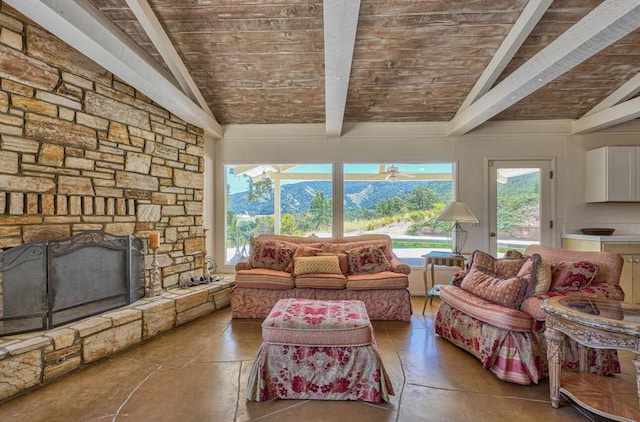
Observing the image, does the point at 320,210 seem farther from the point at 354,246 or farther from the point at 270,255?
the point at 270,255

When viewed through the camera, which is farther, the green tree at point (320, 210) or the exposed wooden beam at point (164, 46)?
the green tree at point (320, 210)

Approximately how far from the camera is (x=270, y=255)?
3.86 metres

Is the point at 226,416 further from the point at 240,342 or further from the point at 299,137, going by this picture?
the point at 299,137

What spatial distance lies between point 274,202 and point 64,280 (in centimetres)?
283

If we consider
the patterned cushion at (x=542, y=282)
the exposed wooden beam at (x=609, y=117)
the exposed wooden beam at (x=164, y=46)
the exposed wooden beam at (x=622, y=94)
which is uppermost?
the exposed wooden beam at (x=164, y=46)

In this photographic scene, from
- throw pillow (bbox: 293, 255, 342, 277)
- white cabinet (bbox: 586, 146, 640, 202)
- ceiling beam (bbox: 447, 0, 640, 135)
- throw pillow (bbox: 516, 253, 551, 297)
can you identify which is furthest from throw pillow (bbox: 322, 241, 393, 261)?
white cabinet (bbox: 586, 146, 640, 202)

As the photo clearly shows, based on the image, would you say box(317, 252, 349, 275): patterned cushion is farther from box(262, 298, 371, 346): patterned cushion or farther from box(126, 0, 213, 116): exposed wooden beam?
A: box(126, 0, 213, 116): exposed wooden beam

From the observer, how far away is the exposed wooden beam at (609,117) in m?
3.69

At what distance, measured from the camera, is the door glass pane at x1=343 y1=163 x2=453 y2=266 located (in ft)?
15.6

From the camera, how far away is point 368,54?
3301 millimetres

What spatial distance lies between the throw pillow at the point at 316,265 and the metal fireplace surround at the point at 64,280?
172 centimetres

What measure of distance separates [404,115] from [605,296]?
3.12 meters

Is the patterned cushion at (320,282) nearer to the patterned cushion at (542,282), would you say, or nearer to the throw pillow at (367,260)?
the throw pillow at (367,260)

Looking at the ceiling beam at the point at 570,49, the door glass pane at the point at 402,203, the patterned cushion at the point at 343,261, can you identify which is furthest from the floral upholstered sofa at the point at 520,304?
the door glass pane at the point at 402,203
